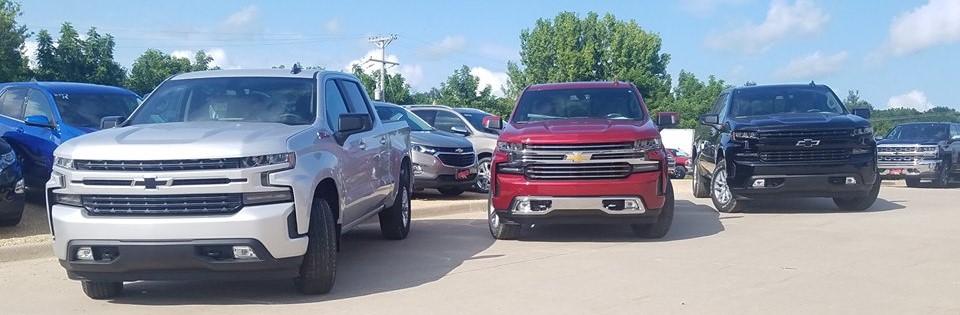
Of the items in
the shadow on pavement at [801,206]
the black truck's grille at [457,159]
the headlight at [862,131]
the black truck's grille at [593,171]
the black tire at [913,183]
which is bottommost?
the black tire at [913,183]

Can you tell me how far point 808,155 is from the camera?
11773 mm

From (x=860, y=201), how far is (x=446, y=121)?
23.6 ft

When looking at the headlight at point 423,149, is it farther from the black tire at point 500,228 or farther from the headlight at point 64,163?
the headlight at point 64,163

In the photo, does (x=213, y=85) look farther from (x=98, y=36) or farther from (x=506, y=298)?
(x=98, y=36)

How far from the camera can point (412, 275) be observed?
7902 mm

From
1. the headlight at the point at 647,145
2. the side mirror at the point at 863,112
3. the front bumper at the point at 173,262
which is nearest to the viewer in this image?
the front bumper at the point at 173,262

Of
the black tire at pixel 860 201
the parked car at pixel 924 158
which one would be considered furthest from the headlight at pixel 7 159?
the parked car at pixel 924 158

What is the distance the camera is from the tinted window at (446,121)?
1650 centimetres

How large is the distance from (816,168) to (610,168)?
12.4 ft

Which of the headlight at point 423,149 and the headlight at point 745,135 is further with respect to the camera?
the headlight at point 423,149

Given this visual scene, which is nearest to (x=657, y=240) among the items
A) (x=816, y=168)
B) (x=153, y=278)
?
(x=816, y=168)

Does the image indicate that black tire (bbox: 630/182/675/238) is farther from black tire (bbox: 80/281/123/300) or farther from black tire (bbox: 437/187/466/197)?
black tire (bbox: 80/281/123/300)

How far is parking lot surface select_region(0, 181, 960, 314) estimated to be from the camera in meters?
6.54

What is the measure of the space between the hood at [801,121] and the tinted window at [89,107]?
26.2ft
